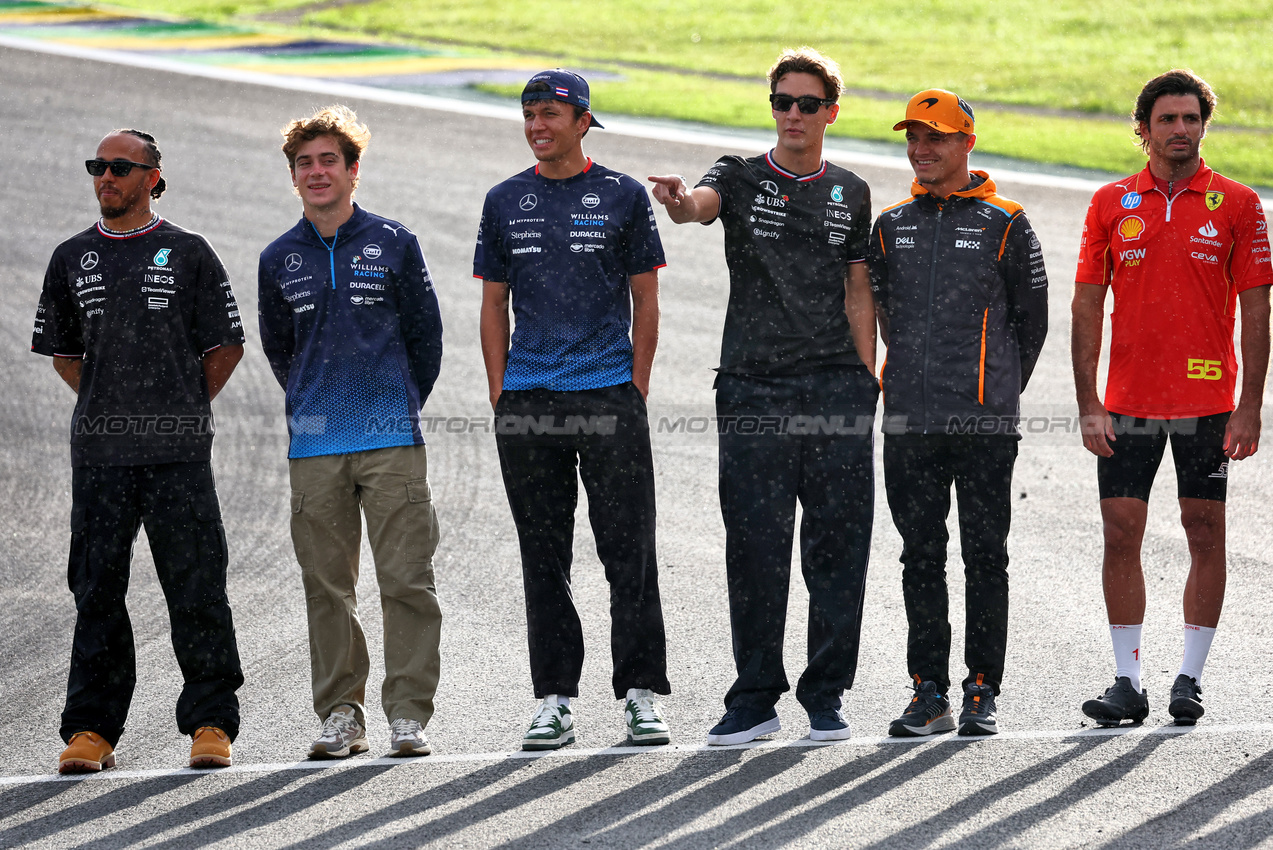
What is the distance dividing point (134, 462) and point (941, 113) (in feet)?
10.8

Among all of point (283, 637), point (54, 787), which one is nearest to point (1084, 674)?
→ point (283, 637)

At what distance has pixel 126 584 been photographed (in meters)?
5.17

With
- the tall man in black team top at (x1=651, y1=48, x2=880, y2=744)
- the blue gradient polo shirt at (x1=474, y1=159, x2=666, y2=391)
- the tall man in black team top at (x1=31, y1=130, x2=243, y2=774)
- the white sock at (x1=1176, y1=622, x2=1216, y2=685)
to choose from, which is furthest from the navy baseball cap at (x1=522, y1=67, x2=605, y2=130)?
the white sock at (x1=1176, y1=622, x2=1216, y2=685)

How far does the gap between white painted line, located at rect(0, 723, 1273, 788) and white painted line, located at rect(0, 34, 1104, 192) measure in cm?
1235

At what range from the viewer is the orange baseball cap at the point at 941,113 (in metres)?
5.21

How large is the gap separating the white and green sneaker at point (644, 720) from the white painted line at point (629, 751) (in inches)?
1.5

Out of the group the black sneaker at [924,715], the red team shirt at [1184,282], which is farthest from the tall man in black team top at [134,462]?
the red team shirt at [1184,282]

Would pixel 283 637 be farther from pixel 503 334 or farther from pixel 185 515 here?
pixel 503 334

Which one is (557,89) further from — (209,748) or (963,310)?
(209,748)

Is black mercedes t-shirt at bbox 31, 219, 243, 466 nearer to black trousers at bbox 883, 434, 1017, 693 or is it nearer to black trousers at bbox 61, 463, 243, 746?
black trousers at bbox 61, 463, 243, 746

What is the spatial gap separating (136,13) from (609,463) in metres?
26.3

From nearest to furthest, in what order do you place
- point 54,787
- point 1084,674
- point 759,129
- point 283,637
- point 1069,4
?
1. point 54,787
2. point 1084,674
3. point 283,637
4. point 759,129
5. point 1069,4

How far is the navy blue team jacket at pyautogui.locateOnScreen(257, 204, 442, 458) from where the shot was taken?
5156 millimetres

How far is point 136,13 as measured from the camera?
27984mm
